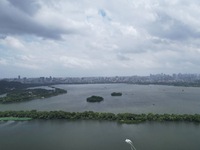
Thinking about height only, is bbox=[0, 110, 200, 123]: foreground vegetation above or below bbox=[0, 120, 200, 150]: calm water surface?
above

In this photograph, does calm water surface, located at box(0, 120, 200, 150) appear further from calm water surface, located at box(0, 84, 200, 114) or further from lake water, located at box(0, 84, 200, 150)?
calm water surface, located at box(0, 84, 200, 114)

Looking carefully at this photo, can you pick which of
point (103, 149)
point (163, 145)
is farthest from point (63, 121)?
point (163, 145)

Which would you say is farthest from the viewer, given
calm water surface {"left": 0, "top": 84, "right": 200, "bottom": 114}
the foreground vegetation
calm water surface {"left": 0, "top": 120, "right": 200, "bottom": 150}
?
calm water surface {"left": 0, "top": 84, "right": 200, "bottom": 114}

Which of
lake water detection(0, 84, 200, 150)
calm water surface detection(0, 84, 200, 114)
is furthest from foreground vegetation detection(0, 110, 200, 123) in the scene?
calm water surface detection(0, 84, 200, 114)

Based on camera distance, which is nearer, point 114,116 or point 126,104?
point 114,116

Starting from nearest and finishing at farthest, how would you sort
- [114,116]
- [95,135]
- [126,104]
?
[95,135] → [114,116] → [126,104]

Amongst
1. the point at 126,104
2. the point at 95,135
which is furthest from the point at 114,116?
the point at 126,104

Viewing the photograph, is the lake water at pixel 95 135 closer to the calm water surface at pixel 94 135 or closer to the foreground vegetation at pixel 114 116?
the calm water surface at pixel 94 135

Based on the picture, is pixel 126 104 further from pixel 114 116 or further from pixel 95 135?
pixel 95 135

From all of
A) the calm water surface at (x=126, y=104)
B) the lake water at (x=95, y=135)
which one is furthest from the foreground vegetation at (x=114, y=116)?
the calm water surface at (x=126, y=104)

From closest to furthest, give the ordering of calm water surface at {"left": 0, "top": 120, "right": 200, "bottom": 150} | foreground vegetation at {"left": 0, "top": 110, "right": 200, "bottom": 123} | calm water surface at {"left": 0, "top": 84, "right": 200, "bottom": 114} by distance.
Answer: calm water surface at {"left": 0, "top": 120, "right": 200, "bottom": 150} < foreground vegetation at {"left": 0, "top": 110, "right": 200, "bottom": 123} < calm water surface at {"left": 0, "top": 84, "right": 200, "bottom": 114}

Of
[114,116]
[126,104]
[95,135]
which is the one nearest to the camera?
[95,135]
